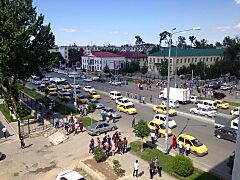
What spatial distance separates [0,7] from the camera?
29.8 meters

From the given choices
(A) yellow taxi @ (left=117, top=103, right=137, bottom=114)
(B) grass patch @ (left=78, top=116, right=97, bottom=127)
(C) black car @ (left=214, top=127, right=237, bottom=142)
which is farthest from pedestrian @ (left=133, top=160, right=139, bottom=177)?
(A) yellow taxi @ (left=117, top=103, right=137, bottom=114)

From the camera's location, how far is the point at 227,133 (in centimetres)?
2405

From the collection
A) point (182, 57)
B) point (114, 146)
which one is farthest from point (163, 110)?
point (182, 57)

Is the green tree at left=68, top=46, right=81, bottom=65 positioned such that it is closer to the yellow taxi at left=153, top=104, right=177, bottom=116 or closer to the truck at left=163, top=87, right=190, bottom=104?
the truck at left=163, top=87, right=190, bottom=104

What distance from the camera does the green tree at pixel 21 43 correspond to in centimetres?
2828

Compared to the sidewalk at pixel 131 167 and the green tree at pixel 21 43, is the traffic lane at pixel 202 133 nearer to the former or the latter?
the sidewalk at pixel 131 167

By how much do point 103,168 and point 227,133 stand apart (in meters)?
12.5

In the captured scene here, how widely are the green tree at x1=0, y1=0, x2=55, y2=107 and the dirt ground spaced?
15.0 metres

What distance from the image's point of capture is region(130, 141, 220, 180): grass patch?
674 inches

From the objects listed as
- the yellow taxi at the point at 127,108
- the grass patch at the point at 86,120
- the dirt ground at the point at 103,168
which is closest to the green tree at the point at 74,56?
the yellow taxi at the point at 127,108

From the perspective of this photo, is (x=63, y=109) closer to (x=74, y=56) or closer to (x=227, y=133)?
(x=227, y=133)

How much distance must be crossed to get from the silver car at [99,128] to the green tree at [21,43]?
34.0 feet

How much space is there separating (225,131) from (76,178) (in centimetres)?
1525

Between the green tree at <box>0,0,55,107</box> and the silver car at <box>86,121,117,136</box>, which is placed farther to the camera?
the green tree at <box>0,0,55,107</box>
